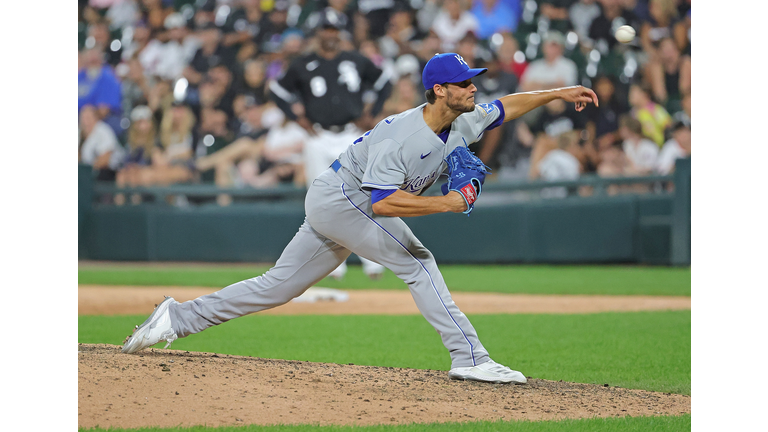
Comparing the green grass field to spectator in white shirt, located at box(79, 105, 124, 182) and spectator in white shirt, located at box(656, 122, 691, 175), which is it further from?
spectator in white shirt, located at box(79, 105, 124, 182)

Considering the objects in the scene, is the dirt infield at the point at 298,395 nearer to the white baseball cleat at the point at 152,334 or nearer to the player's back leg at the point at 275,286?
the white baseball cleat at the point at 152,334

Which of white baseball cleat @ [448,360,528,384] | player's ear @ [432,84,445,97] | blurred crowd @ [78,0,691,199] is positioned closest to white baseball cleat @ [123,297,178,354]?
white baseball cleat @ [448,360,528,384]

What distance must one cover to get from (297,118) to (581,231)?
4206 millimetres

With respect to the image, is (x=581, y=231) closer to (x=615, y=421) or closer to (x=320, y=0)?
(x=320, y=0)

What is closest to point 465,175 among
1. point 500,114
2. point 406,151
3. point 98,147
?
point 406,151

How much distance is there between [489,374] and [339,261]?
98 centimetres

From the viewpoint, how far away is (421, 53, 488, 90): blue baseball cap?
3752mm

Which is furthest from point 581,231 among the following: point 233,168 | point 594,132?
point 233,168

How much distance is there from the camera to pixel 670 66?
10.6 meters

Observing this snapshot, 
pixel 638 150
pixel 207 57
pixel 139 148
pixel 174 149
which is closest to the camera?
pixel 638 150

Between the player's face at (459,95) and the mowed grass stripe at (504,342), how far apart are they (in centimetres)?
160

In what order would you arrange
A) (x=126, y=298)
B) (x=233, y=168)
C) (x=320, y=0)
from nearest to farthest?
(x=126, y=298), (x=233, y=168), (x=320, y=0)

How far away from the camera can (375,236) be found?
13.1 ft

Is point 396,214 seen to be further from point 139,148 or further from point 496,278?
point 139,148
